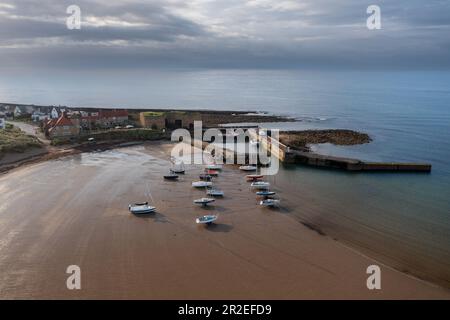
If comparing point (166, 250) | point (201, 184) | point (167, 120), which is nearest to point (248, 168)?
point (201, 184)

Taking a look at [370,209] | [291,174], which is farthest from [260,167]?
[370,209]

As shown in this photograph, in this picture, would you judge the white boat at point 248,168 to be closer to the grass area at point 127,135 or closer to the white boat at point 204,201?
the white boat at point 204,201

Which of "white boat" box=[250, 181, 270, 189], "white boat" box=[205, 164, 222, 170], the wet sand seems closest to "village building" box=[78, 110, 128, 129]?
"white boat" box=[205, 164, 222, 170]

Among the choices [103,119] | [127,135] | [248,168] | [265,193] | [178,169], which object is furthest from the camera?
[103,119]

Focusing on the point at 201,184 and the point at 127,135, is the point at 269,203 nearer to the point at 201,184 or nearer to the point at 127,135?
the point at 201,184

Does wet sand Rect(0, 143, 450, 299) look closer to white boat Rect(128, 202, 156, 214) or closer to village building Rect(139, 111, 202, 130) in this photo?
white boat Rect(128, 202, 156, 214)
